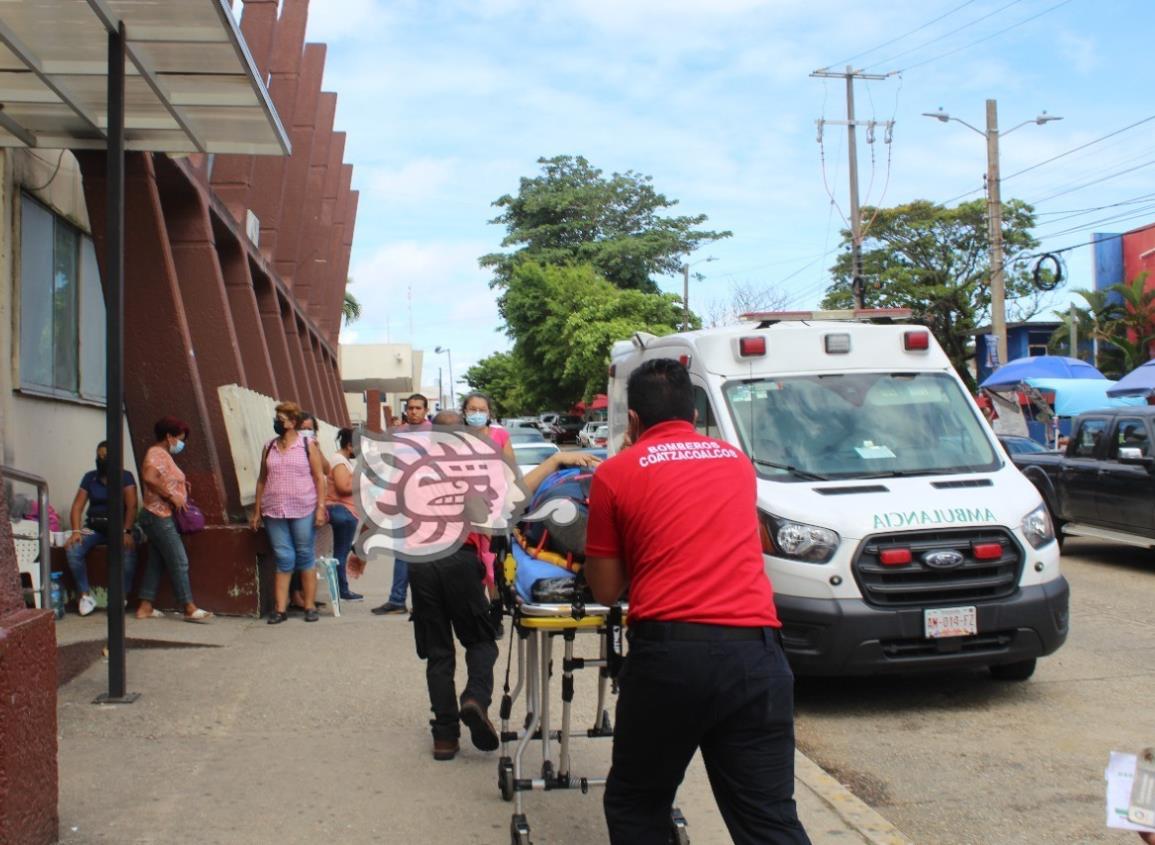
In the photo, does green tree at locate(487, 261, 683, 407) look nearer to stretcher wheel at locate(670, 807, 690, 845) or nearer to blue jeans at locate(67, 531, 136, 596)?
blue jeans at locate(67, 531, 136, 596)

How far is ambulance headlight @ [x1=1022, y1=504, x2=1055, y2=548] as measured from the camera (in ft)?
24.4

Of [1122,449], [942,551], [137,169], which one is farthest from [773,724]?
[1122,449]

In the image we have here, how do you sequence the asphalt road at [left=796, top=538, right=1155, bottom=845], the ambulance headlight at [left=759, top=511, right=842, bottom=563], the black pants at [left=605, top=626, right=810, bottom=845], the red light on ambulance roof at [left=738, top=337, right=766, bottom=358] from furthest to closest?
the red light on ambulance roof at [left=738, top=337, right=766, bottom=358], the ambulance headlight at [left=759, top=511, right=842, bottom=563], the asphalt road at [left=796, top=538, right=1155, bottom=845], the black pants at [left=605, top=626, right=810, bottom=845]

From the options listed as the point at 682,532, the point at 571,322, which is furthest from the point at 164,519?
the point at 571,322

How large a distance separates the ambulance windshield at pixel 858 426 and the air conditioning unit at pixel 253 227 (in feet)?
38.3

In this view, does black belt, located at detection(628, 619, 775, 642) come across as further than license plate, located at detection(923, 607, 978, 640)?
No

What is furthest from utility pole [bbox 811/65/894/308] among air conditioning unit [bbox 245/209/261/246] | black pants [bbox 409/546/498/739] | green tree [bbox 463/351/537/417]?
green tree [bbox 463/351/537/417]

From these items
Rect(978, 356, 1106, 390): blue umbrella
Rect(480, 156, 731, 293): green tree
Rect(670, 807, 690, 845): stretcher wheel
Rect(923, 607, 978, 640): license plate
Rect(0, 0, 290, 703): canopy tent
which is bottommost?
Rect(670, 807, 690, 845): stretcher wheel

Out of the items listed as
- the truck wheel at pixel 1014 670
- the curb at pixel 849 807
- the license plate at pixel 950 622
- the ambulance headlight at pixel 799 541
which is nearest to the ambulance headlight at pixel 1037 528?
the license plate at pixel 950 622

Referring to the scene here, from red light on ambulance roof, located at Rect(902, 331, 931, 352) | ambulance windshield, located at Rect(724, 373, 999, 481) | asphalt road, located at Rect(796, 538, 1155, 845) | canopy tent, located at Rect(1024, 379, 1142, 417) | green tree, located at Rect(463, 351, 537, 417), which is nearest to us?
asphalt road, located at Rect(796, 538, 1155, 845)

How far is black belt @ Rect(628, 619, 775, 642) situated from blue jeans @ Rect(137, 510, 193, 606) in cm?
704

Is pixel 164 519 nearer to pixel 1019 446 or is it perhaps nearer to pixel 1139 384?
pixel 1019 446

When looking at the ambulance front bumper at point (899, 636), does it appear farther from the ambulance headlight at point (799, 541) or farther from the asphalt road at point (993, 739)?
the asphalt road at point (993, 739)

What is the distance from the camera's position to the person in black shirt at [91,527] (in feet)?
31.4
